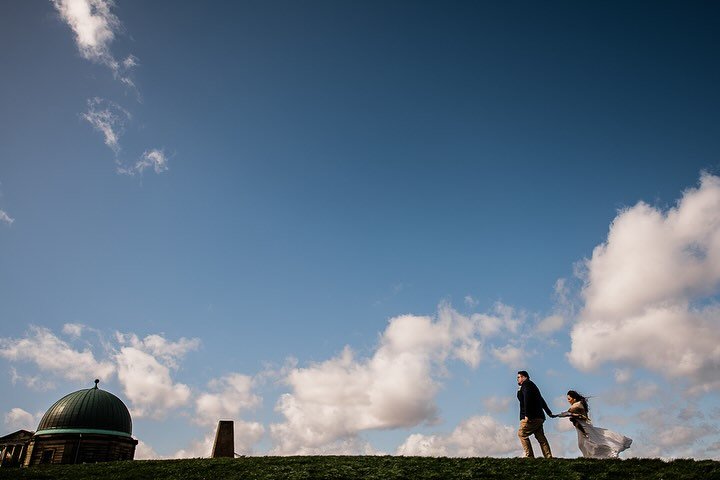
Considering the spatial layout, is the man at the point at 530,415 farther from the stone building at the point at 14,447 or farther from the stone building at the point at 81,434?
the stone building at the point at 14,447

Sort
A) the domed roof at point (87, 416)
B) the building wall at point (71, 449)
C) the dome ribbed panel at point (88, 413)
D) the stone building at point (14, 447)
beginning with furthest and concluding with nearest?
1. the stone building at point (14, 447)
2. the dome ribbed panel at point (88, 413)
3. the domed roof at point (87, 416)
4. the building wall at point (71, 449)

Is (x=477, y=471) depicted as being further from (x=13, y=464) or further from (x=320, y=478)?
(x=13, y=464)

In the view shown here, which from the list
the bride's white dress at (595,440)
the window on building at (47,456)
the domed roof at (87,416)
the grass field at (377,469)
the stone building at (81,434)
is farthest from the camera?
the domed roof at (87,416)

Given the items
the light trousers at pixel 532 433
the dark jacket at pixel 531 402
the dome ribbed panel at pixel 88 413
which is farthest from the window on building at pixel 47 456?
the dark jacket at pixel 531 402

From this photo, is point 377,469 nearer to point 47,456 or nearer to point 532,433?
point 532,433

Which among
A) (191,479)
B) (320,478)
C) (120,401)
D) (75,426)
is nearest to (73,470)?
(191,479)

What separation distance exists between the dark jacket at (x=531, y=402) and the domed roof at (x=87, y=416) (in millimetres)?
44108

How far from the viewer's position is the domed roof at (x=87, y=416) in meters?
44.9

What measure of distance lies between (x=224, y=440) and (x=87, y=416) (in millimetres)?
31086

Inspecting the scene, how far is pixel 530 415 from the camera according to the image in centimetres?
1659

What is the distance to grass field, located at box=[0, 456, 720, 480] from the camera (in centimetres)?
1434

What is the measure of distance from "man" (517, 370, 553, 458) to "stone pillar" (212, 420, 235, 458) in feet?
47.0

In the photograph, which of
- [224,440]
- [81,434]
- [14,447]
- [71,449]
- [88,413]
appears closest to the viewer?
[224,440]

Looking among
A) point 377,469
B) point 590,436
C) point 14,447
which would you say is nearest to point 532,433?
point 590,436
